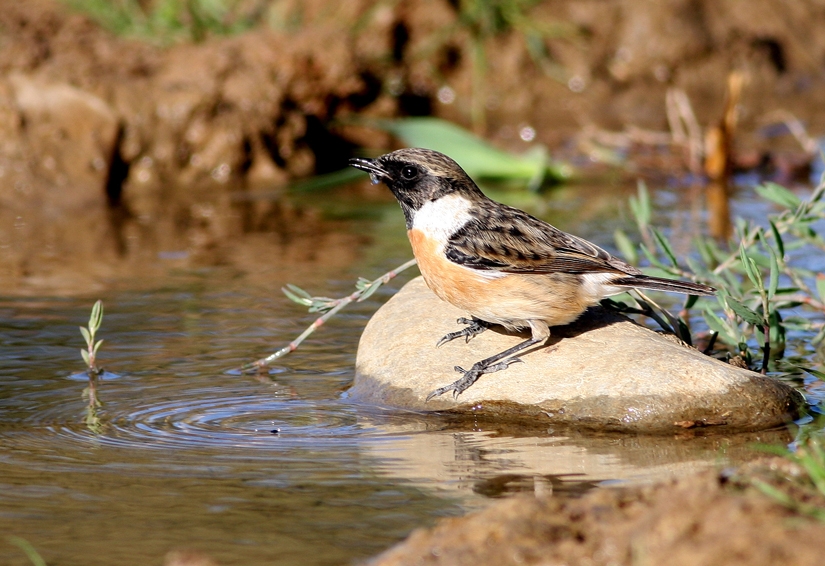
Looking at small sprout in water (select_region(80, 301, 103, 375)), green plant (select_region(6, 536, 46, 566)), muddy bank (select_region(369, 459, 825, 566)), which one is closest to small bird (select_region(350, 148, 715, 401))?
small sprout in water (select_region(80, 301, 103, 375))

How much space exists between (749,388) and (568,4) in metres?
11.0

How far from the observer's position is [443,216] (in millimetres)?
6398

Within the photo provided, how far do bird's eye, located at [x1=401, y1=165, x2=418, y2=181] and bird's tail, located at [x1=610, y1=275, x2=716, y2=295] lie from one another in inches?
50.1

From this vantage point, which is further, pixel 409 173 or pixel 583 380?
pixel 409 173

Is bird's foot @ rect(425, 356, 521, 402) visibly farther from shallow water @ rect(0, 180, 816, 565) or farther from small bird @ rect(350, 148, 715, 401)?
shallow water @ rect(0, 180, 816, 565)

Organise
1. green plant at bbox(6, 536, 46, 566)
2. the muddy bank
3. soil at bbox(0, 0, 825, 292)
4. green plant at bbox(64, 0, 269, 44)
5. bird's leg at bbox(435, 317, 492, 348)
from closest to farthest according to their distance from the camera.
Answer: the muddy bank, green plant at bbox(6, 536, 46, 566), bird's leg at bbox(435, 317, 492, 348), soil at bbox(0, 0, 825, 292), green plant at bbox(64, 0, 269, 44)

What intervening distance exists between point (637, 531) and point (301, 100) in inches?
406

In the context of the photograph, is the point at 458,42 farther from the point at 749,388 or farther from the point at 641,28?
the point at 749,388

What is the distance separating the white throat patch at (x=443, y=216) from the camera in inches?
249

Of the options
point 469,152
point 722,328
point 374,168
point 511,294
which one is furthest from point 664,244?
point 469,152

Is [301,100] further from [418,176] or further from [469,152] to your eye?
[418,176]

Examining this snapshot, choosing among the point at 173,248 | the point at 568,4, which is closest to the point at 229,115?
the point at 173,248

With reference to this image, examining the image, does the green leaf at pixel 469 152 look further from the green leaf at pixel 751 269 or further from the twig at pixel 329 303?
the green leaf at pixel 751 269

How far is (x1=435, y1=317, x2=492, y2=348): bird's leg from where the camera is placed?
248 inches
